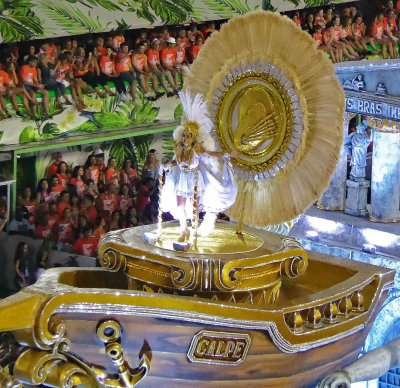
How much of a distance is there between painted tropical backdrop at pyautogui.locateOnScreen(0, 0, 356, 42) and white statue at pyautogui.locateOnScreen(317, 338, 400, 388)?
4.67 meters

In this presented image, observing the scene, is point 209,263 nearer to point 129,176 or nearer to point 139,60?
point 129,176

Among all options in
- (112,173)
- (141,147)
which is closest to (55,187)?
(112,173)

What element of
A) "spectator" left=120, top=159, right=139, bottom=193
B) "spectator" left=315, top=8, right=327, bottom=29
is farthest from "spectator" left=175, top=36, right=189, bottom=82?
"spectator" left=315, top=8, right=327, bottom=29

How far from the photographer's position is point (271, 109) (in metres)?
7.92

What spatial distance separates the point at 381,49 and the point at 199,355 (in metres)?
10.1

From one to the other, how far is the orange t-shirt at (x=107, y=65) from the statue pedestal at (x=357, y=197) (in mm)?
3560

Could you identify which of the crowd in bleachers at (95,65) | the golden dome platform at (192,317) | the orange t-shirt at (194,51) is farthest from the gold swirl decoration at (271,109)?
the orange t-shirt at (194,51)

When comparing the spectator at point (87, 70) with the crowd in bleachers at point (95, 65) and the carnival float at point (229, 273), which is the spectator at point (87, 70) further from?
the carnival float at point (229, 273)

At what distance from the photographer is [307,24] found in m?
15.5

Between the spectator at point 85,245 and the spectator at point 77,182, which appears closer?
the spectator at point 85,245

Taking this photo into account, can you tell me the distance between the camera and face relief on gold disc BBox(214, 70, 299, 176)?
7871 millimetres

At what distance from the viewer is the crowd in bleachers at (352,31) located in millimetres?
15633

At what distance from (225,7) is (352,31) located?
3.07 meters

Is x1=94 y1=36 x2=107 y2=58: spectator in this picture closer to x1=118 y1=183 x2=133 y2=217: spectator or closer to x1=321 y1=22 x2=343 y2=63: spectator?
x1=118 y1=183 x2=133 y2=217: spectator
